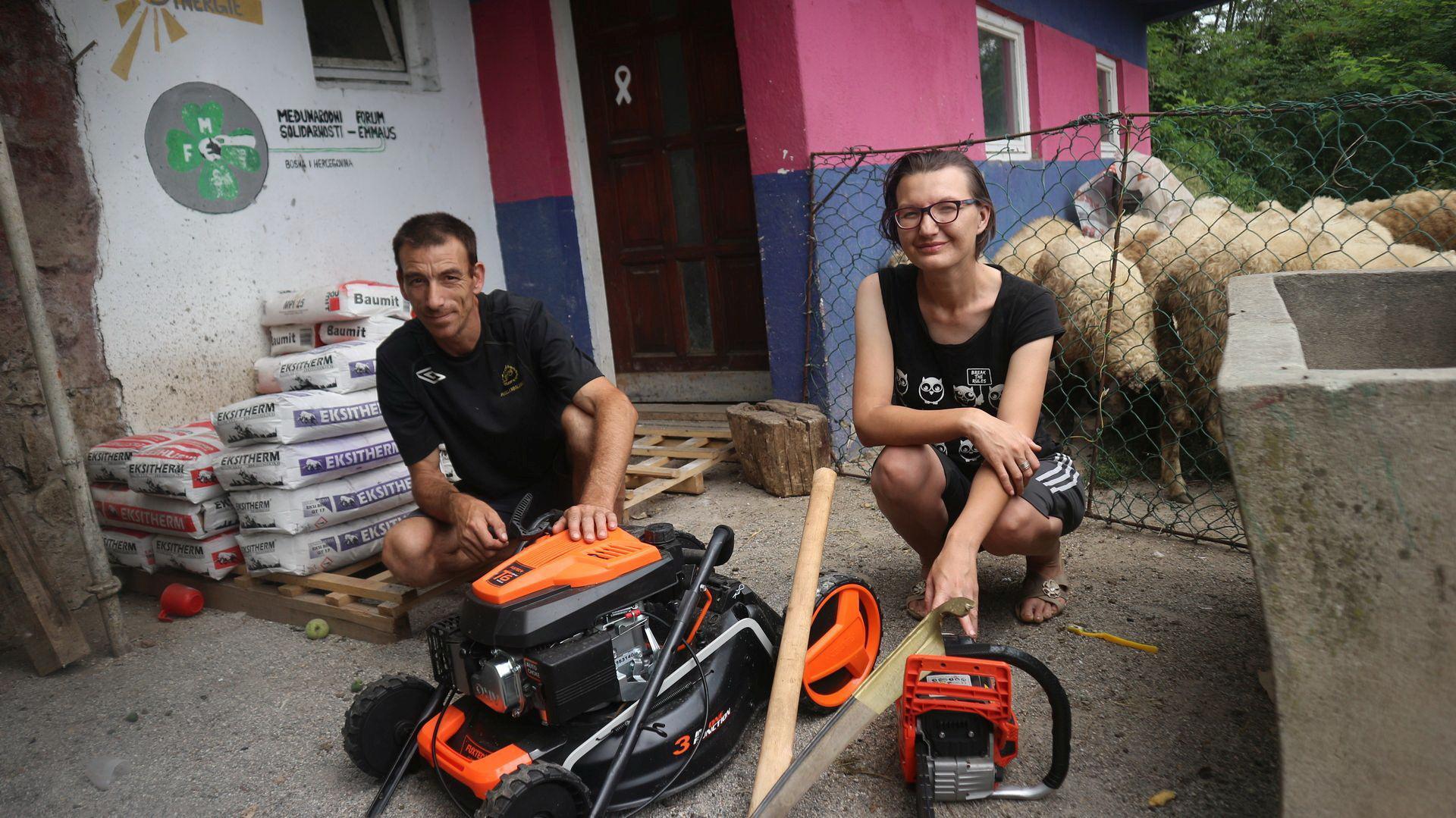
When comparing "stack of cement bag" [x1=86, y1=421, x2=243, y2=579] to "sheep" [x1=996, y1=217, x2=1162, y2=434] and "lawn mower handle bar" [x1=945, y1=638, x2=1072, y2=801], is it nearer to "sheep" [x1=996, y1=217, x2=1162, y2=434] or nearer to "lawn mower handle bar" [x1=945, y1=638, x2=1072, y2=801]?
"lawn mower handle bar" [x1=945, y1=638, x2=1072, y2=801]

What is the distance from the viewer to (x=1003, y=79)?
831 centimetres

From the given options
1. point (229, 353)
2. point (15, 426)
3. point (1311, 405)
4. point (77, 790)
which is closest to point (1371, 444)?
point (1311, 405)

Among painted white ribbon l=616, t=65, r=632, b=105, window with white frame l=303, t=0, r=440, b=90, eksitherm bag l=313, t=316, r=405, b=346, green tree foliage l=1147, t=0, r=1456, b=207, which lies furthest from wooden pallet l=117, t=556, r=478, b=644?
green tree foliage l=1147, t=0, r=1456, b=207

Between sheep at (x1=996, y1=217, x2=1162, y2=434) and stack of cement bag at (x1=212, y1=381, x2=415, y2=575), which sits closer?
stack of cement bag at (x1=212, y1=381, x2=415, y2=575)

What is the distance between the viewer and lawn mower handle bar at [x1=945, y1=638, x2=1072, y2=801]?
1.86 metres

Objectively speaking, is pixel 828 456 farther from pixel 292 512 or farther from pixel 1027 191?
pixel 1027 191

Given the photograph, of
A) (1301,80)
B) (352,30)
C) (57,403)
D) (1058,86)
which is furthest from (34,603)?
(1301,80)

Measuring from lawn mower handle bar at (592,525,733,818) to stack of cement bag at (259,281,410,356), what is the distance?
2859 mm

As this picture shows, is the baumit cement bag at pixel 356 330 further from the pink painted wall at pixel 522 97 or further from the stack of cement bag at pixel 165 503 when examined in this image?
the pink painted wall at pixel 522 97

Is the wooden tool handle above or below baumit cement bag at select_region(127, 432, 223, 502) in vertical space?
below

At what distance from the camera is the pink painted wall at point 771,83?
16.0 feet

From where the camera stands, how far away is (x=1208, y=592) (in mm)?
3105

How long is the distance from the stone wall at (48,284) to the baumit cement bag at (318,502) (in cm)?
67

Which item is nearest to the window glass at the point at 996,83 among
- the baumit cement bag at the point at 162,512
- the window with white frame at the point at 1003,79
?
the window with white frame at the point at 1003,79
